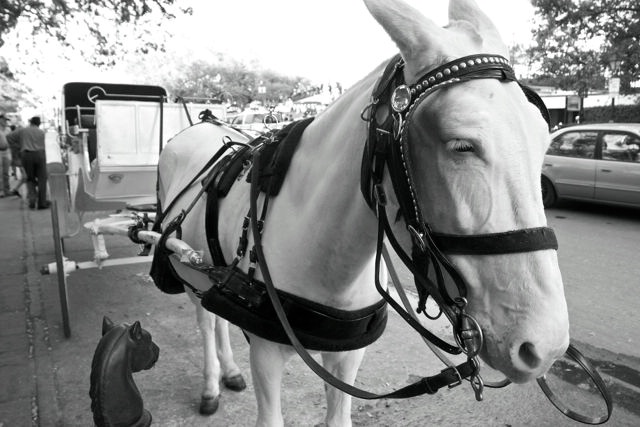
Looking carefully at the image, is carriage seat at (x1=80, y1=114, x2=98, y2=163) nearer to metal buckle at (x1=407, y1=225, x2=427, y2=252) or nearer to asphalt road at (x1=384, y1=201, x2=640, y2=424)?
asphalt road at (x1=384, y1=201, x2=640, y2=424)

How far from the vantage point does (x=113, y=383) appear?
192 cm

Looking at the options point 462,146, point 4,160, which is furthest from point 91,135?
point 4,160

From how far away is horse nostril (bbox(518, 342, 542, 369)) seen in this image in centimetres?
108

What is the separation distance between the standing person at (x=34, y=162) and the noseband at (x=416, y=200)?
10.7m

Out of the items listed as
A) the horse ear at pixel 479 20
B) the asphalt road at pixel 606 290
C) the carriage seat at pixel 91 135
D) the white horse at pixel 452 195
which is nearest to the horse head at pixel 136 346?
the white horse at pixel 452 195

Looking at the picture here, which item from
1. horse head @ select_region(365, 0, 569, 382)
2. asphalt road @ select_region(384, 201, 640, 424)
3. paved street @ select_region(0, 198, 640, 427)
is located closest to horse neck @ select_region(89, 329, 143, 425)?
paved street @ select_region(0, 198, 640, 427)

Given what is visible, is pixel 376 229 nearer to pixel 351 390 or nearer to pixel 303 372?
pixel 351 390

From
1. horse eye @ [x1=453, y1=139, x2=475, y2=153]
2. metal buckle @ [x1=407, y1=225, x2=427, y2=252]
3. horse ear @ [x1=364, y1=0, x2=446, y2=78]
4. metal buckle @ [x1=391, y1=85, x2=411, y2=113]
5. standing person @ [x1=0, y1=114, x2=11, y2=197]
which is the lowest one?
standing person @ [x1=0, y1=114, x2=11, y2=197]

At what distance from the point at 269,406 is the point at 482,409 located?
186 cm

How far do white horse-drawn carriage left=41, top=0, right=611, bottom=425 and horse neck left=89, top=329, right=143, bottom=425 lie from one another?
16.1 inches

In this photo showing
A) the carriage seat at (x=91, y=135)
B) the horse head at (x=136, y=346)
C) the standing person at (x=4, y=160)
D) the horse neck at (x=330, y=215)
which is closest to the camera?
the horse neck at (x=330, y=215)

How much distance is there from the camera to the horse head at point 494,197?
1.07 m

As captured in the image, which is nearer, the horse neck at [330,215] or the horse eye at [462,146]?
the horse eye at [462,146]

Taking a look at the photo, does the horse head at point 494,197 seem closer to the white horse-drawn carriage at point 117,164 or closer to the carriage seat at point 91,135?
the white horse-drawn carriage at point 117,164
